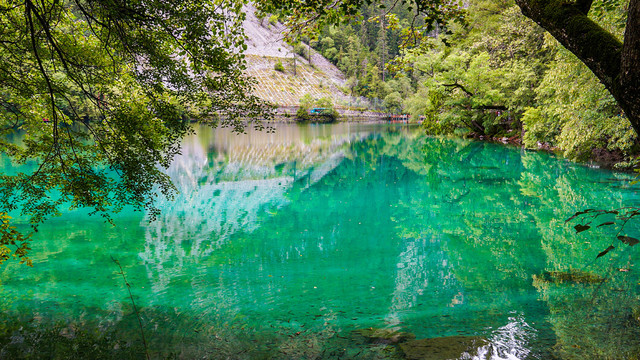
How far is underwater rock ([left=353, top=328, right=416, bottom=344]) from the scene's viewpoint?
17.1 feet

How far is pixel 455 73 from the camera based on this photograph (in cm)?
3183

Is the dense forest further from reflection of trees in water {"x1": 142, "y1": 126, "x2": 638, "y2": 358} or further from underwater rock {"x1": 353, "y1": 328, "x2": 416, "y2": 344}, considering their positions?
underwater rock {"x1": 353, "y1": 328, "x2": 416, "y2": 344}

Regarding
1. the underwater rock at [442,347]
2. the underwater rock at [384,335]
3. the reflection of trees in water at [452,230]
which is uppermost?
the underwater rock at [442,347]

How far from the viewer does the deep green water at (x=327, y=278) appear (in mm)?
5234

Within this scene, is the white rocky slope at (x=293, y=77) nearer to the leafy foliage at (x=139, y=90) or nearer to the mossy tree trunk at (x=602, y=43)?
the leafy foliage at (x=139, y=90)

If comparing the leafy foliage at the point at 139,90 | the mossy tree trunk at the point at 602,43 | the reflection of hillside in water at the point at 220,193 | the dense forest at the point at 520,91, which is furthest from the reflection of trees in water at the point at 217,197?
the mossy tree trunk at the point at 602,43

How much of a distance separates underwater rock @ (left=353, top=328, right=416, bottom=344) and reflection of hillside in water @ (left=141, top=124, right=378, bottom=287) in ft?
14.2

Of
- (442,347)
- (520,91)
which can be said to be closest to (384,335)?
(442,347)

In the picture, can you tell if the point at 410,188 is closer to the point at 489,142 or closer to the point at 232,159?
the point at 232,159

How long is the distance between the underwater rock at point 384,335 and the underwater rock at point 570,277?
3.53 m

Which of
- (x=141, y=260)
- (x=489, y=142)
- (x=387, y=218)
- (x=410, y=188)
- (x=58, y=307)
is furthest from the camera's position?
(x=489, y=142)

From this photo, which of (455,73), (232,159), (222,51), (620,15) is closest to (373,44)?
(455,73)

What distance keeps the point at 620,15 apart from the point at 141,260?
50.2ft

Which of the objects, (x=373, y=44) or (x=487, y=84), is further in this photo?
(x=373, y=44)
